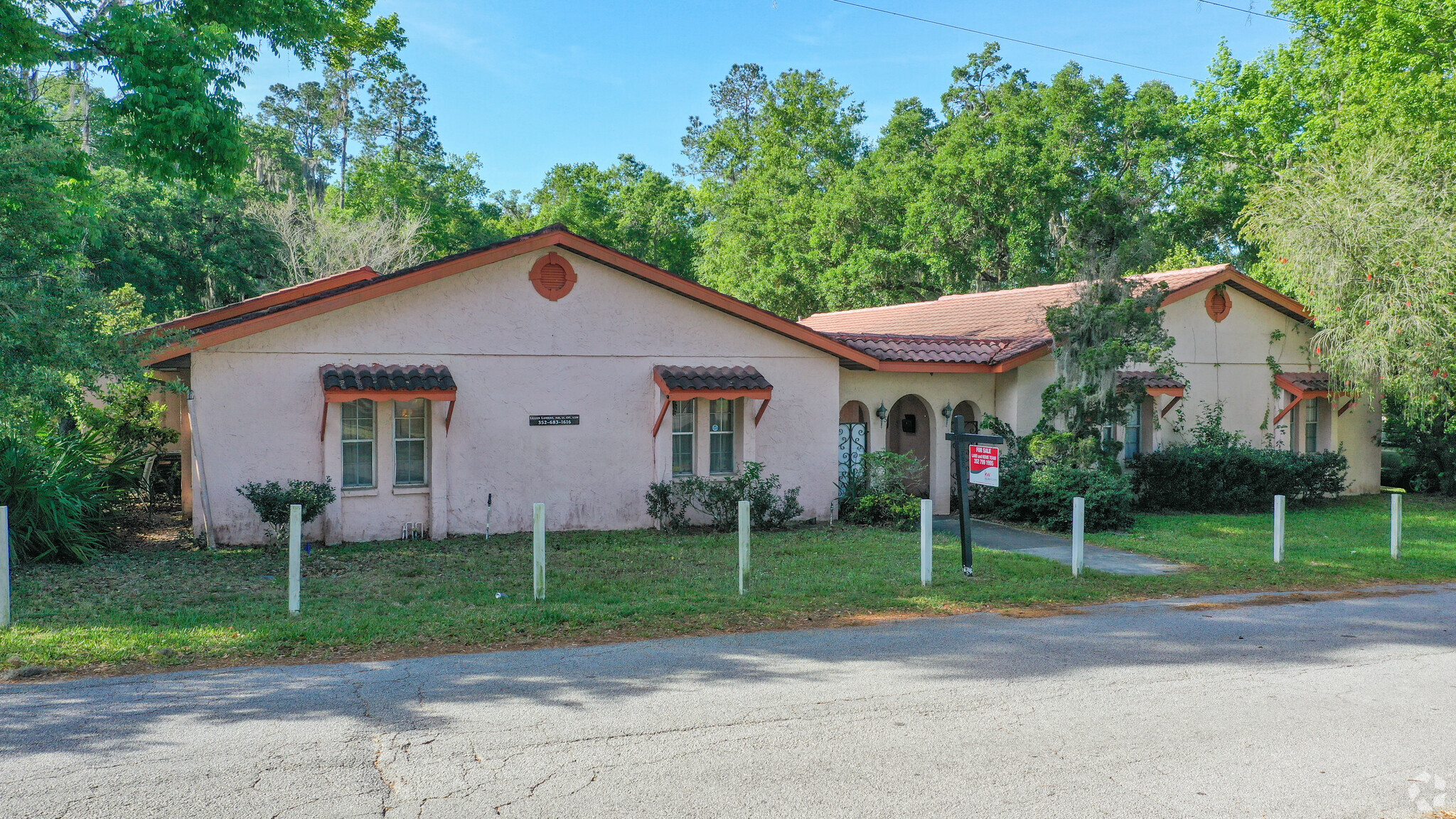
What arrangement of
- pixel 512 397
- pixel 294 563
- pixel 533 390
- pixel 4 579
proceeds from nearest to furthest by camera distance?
pixel 4 579 < pixel 294 563 < pixel 512 397 < pixel 533 390

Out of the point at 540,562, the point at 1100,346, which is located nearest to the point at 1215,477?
the point at 1100,346

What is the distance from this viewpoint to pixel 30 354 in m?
9.01

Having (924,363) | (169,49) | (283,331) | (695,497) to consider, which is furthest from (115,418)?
(924,363)

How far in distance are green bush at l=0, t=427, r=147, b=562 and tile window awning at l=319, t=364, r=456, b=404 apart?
3091 millimetres

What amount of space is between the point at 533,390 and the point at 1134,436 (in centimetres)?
1148

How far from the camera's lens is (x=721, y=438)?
15492 millimetres

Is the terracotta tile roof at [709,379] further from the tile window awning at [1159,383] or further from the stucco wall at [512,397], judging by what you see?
the tile window awning at [1159,383]

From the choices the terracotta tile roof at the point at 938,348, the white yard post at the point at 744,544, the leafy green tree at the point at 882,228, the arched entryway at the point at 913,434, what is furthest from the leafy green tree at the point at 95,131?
the leafy green tree at the point at 882,228

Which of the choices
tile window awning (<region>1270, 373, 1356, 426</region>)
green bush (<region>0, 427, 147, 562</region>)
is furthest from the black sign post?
tile window awning (<region>1270, 373, 1356, 426</region>)

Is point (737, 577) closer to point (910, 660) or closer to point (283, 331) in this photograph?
point (910, 660)

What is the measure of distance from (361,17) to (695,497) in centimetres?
1431

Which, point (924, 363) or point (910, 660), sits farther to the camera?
point (924, 363)

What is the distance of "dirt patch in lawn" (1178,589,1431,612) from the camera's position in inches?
399

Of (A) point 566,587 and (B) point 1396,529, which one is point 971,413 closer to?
(B) point 1396,529
